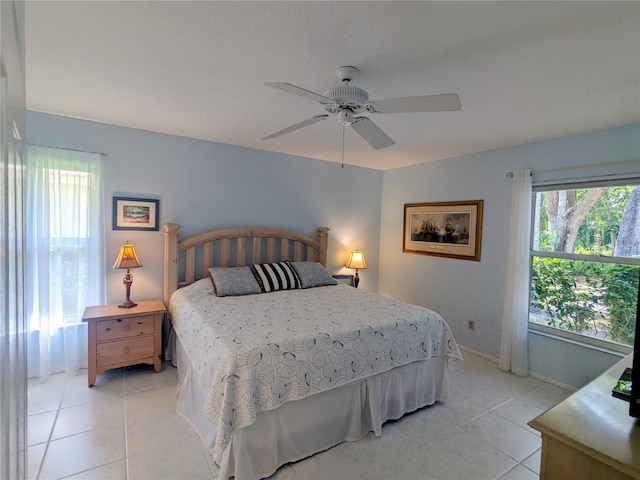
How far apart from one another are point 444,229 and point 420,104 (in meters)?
2.68

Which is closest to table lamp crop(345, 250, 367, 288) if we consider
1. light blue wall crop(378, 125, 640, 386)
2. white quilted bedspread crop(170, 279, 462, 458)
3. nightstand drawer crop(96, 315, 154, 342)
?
light blue wall crop(378, 125, 640, 386)

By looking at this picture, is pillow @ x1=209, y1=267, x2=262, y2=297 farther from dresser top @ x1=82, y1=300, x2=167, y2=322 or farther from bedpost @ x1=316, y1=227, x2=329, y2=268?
bedpost @ x1=316, y1=227, x2=329, y2=268

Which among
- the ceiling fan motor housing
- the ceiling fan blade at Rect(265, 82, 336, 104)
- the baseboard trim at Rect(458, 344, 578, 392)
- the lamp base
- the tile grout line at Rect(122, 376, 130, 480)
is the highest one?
the ceiling fan motor housing

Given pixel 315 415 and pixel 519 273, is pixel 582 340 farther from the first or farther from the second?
pixel 315 415

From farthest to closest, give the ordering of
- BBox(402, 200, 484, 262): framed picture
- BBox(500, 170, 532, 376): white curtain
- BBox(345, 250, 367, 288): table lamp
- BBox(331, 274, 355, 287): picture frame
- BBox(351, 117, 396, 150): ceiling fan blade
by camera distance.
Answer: BBox(331, 274, 355, 287): picture frame
BBox(345, 250, 367, 288): table lamp
BBox(402, 200, 484, 262): framed picture
BBox(500, 170, 532, 376): white curtain
BBox(351, 117, 396, 150): ceiling fan blade

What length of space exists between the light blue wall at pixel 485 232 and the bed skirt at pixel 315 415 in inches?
51.2

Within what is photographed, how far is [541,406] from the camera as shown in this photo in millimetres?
2650

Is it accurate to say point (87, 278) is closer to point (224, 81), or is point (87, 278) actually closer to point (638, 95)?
point (224, 81)

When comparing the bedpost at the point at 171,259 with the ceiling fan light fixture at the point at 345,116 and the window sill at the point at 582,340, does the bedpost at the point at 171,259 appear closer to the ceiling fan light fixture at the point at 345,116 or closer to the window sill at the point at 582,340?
the ceiling fan light fixture at the point at 345,116

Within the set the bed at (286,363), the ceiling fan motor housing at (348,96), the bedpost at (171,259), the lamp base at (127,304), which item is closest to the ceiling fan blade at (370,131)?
the ceiling fan motor housing at (348,96)

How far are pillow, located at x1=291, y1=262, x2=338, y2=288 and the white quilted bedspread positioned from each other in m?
0.55

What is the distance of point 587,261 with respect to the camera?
2.92 m

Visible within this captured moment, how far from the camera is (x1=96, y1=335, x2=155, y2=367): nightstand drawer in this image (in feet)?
9.02

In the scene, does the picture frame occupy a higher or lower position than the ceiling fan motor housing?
lower
